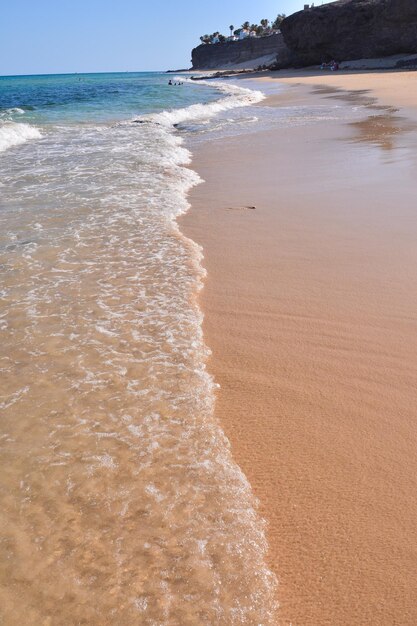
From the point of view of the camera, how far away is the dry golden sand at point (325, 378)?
1.72 meters

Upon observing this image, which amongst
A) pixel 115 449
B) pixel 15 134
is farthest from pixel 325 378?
pixel 15 134

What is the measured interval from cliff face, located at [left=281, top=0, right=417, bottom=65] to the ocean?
170ft

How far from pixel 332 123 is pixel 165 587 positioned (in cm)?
1371

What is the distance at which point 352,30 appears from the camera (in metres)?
52.2

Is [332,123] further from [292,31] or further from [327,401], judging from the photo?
[292,31]

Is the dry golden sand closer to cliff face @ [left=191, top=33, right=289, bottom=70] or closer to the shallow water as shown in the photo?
the shallow water

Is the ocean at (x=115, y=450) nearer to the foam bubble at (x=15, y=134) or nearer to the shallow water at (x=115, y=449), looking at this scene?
the shallow water at (x=115, y=449)

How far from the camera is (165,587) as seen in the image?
1683 mm

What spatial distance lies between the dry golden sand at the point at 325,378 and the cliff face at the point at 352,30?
49.5 m

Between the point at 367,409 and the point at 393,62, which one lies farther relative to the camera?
the point at 393,62

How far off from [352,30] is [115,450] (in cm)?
6058

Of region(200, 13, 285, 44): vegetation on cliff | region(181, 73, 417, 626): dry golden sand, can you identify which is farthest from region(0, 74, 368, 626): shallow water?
region(200, 13, 285, 44): vegetation on cliff

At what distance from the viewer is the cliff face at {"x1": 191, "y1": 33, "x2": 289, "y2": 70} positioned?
288ft

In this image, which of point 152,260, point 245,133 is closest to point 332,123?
point 245,133
